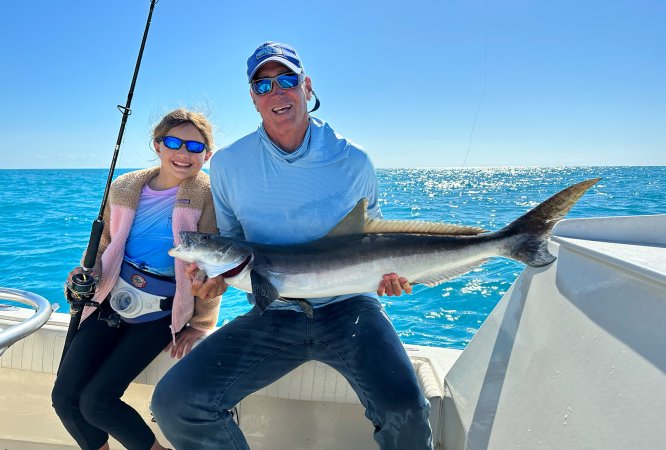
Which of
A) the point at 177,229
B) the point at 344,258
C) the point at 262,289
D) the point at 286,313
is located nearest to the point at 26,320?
the point at 262,289

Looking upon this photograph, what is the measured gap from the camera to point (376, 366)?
234cm

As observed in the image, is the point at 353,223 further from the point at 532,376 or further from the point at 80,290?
the point at 80,290

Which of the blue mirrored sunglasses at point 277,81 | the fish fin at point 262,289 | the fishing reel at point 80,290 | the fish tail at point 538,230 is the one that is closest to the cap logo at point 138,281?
the fishing reel at point 80,290

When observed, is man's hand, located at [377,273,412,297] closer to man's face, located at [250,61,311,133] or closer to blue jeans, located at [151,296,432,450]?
blue jeans, located at [151,296,432,450]

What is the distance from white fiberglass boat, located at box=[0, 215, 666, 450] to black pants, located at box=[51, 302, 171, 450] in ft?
0.76

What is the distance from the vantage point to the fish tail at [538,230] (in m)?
2.16

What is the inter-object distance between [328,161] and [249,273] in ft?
2.84

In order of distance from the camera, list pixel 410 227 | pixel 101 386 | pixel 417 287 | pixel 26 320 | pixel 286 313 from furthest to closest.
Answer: pixel 417 287
pixel 286 313
pixel 410 227
pixel 101 386
pixel 26 320

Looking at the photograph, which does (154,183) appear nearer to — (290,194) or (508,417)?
(290,194)

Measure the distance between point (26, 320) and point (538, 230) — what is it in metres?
2.28

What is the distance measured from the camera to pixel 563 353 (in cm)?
174

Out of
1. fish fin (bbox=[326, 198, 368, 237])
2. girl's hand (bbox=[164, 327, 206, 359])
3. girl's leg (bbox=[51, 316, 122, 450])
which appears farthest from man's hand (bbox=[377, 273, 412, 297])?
girl's leg (bbox=[51, 316, 122, 450])

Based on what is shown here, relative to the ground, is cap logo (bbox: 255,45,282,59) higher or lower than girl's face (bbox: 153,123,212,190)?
higher

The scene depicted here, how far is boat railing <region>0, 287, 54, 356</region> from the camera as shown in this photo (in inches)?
64.7
